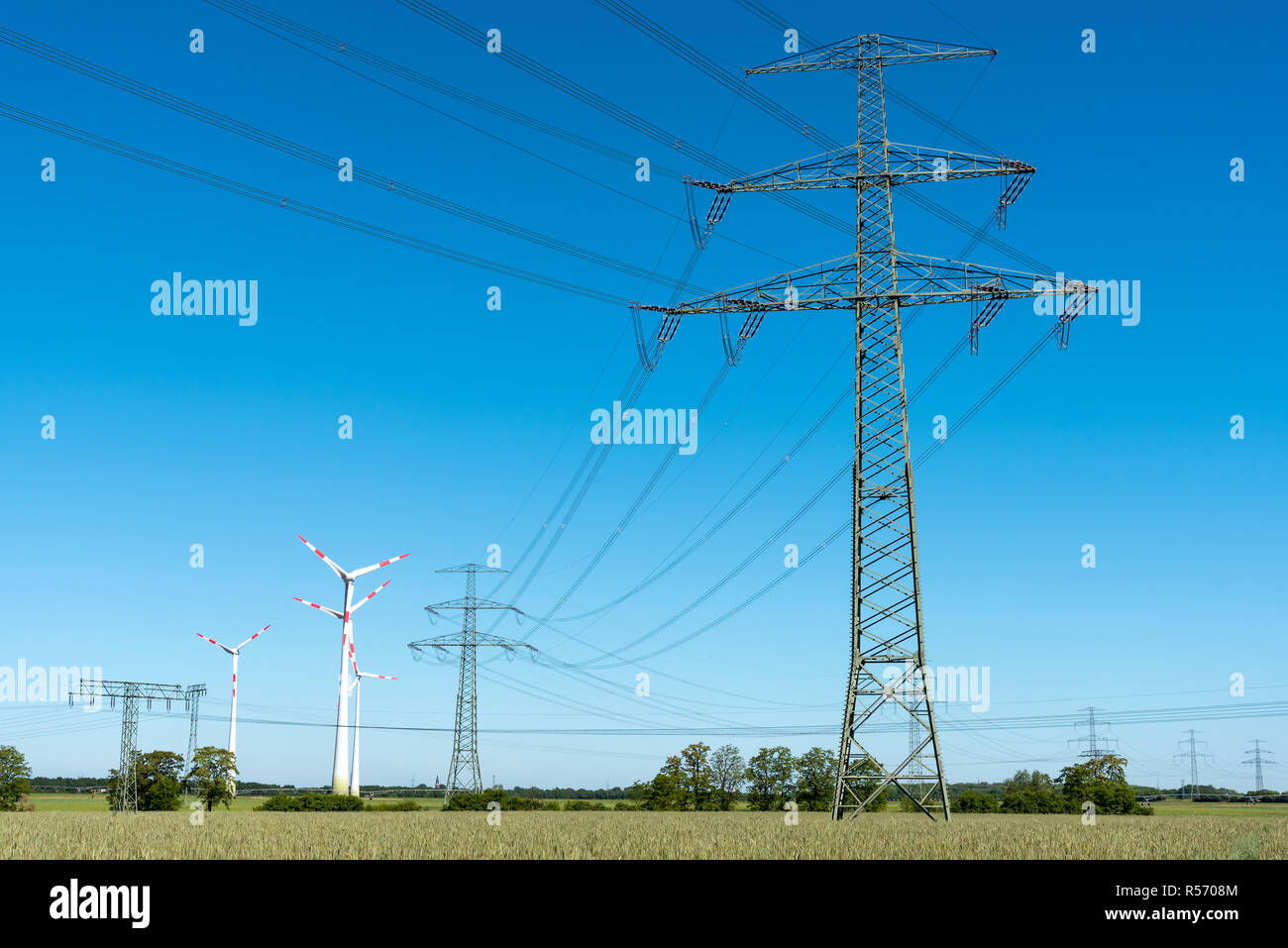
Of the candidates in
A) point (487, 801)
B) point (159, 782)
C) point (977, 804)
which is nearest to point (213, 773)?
point (159, 782)

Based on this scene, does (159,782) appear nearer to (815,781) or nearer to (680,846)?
(815,781)

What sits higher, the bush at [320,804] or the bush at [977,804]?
the bush at [977,804]

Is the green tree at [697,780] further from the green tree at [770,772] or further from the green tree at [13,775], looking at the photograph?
the green tree at [13,775]

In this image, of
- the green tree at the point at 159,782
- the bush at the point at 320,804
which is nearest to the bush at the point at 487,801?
the bush at the point at 320,804

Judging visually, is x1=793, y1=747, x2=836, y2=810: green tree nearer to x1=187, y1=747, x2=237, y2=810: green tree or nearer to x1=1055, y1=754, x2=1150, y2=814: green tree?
x1=1055, y1=754, x2=1150, y2=814: green tree

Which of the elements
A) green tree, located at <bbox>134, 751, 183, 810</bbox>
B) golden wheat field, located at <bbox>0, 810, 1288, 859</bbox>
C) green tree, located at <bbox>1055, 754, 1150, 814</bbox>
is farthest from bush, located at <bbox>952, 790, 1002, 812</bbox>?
green tree, located at <bbox>134, 751, 183, 810</bbox>

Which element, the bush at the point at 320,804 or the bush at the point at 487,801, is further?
the bush at the point at 487,801
